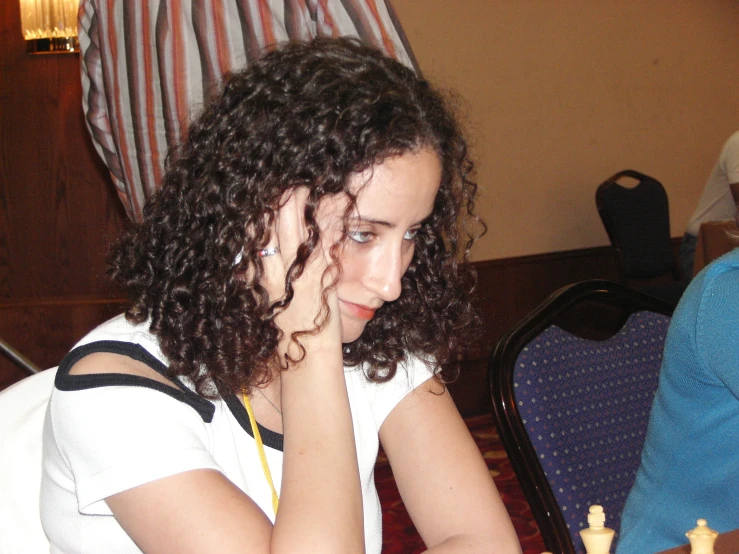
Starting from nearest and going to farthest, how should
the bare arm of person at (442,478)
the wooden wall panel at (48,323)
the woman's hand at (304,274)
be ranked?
the woman's hand at (304,274), the bare arm of person at (442,478), the wooden wall panel at (48,323)

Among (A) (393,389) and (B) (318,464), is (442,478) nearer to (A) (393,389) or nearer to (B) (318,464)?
(A) (393,389)

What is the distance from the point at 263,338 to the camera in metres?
1.11

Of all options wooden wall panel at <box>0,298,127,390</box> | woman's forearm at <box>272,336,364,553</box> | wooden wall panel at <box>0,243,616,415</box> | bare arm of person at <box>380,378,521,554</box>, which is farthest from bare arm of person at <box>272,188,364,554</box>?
wooden wall panel at <box>0,298,127,390</box>

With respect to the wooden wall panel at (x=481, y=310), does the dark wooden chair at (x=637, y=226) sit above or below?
above

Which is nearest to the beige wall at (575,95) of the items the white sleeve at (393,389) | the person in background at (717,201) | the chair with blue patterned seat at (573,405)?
the person in background at (717,201)

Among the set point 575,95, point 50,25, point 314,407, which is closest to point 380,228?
point 314,407

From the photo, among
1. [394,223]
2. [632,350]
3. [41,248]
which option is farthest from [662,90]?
[394,223]

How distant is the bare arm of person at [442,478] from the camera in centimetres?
121

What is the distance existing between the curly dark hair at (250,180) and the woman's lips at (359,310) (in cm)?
10

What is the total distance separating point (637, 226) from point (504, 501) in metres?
1.64

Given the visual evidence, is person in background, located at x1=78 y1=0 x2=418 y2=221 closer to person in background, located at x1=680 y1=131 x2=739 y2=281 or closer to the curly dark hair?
the curly dark hair

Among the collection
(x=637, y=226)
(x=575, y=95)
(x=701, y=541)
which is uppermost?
(x=575, y=95)

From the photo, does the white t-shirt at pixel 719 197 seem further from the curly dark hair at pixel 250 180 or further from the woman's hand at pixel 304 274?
the woman's hand at pixel 304 274

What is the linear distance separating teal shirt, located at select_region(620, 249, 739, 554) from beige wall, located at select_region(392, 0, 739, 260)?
2.97m
